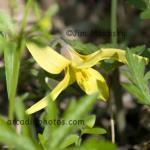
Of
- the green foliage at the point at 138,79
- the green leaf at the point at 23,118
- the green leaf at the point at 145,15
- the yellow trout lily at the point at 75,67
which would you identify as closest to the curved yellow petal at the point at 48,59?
the yellow trout lily at the point at 75,67

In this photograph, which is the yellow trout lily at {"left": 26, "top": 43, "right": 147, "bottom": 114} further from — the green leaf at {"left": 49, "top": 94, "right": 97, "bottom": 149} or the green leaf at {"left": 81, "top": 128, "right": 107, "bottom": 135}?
the green leaf at {"left": 49, "top": 94, "right": 97, "bottom": 149}

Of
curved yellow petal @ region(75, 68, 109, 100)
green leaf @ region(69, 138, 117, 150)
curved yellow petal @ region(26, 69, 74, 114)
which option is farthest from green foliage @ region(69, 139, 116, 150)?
curved yellow petal @ region(75, 68, 109, 100)

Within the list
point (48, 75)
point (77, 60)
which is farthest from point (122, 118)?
point (77, 60)

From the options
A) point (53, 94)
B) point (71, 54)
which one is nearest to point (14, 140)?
point (53, 94)

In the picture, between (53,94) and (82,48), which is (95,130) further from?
(82,48)

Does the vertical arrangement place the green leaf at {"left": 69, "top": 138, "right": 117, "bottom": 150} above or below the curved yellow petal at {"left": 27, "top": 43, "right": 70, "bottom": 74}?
below

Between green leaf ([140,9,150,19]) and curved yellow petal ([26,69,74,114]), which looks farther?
green leaf ([140,9,150,19])
